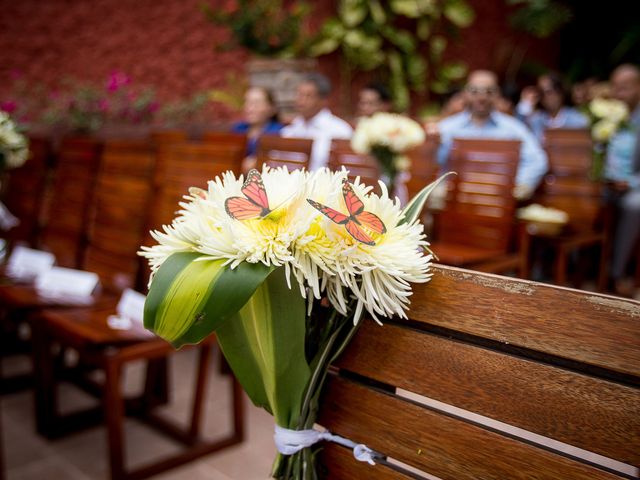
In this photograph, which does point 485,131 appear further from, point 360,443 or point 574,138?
point 360,443

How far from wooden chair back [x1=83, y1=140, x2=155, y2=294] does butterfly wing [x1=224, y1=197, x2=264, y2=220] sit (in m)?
1.69

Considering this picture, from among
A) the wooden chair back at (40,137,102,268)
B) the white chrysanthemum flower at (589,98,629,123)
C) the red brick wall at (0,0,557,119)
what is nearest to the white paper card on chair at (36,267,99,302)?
the wooden chair back at (40,137,102,268)

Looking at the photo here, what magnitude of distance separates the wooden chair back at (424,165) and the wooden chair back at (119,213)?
1239 millimetres

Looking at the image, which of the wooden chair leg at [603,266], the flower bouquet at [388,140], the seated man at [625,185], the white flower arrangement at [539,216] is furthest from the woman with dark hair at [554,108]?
the flower bouquet at [388,140]

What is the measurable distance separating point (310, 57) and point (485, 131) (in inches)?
144

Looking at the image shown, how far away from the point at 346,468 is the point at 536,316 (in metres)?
0.33

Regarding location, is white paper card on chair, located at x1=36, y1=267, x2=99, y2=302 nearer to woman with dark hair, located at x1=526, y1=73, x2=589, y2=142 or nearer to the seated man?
the seated man

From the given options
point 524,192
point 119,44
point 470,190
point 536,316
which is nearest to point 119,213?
point 470,190

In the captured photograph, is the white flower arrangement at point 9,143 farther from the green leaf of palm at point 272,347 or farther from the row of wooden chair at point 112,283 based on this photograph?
the green leaf of palm at point 272,347

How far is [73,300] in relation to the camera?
2205 millimetres

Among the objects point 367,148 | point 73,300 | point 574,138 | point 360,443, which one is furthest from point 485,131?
point 360,443

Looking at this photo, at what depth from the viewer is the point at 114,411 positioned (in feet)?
5.72

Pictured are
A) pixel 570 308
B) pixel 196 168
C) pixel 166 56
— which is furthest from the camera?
pixel 166 56

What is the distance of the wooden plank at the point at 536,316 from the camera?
544 mm
